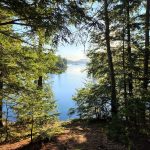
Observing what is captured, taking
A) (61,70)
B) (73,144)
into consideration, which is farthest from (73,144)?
(61,70)

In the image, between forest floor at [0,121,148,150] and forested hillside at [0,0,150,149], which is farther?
forest floor at [0,121,148,150]

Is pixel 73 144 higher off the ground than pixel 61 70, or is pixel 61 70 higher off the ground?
pixel 61 70

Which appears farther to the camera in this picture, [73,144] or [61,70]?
[61,70]

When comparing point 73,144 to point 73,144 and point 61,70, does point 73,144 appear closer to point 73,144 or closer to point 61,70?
point 73,144

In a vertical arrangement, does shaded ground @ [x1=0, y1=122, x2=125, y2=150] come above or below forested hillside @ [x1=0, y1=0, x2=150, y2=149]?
below

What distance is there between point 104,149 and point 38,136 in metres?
2.77

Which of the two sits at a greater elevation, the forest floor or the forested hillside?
the forested hillside

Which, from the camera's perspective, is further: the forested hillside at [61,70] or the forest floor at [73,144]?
the forest floor at [73,144]

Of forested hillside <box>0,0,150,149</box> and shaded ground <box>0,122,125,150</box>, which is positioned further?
shaded ground <box>0,122,125,150</box>

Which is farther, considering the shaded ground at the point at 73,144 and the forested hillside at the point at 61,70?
the shaded ground at the point at 73,144

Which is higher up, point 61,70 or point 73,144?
point 61,70

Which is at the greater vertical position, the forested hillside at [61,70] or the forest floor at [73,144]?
the forested hillside at [61,70]

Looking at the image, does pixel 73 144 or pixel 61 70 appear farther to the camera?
pixel 61 70

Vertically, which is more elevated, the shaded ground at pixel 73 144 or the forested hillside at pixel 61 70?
the forested hillside at pixel 61 70
